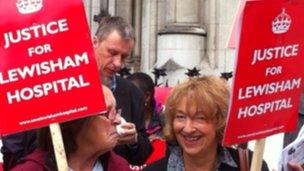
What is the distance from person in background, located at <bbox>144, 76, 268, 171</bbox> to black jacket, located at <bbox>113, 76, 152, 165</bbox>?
0.86 m

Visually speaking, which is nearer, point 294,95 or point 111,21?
point 294,95

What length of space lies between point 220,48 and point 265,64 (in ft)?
38.3

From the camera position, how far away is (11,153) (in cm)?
420

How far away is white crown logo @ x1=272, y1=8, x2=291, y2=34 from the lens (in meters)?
3.36

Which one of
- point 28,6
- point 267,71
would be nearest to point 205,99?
point 267,71

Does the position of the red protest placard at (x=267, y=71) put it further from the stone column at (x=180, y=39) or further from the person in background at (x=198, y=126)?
the stone column at (x=180, y=39)

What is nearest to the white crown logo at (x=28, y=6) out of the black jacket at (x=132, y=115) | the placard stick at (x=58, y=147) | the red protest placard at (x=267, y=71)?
the placard stick at (x=58, y=147)

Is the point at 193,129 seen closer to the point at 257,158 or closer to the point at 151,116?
the point at 257,158

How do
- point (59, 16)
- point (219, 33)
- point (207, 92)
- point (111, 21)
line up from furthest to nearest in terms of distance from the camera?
point (219, 33) < point (111, 21) < point (207, 92) < point (59, 16)

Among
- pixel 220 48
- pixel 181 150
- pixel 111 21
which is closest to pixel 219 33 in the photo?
pixel 220 48

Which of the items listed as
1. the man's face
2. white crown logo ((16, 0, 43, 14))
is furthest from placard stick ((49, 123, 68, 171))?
the man's face

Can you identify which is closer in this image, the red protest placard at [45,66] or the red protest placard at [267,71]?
the red protest placard at [45,66]

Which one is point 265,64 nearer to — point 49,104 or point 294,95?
point 294,95

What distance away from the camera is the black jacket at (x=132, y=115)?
474 centimetres
